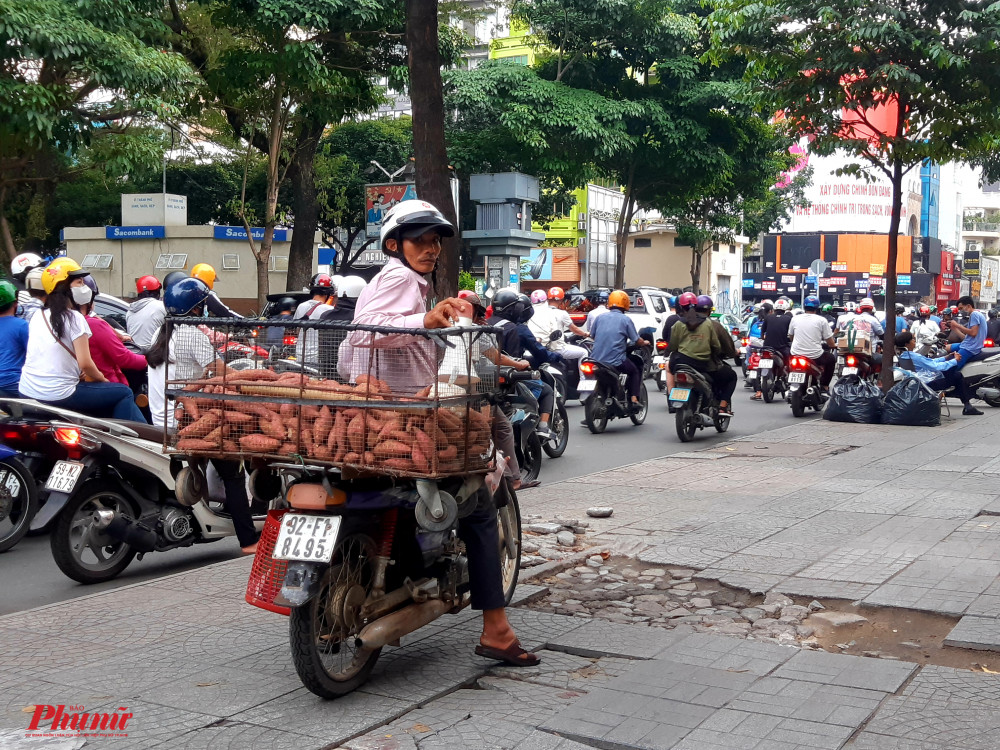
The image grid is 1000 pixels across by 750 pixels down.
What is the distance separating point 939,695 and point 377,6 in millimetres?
19354

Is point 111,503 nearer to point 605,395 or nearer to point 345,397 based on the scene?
point 345,397

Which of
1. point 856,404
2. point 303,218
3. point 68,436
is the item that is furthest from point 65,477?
point 303,218

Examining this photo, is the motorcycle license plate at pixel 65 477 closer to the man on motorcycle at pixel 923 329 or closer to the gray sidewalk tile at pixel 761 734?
the gray sidewalk tile at pixel 761 734

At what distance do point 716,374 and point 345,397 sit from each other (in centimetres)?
961

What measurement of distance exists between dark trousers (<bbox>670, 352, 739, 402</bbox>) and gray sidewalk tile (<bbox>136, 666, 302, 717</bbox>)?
9031 mm

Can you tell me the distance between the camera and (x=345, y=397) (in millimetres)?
4004

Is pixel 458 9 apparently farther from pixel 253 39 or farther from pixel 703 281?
pixel 703 281

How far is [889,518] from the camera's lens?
7.77 meters

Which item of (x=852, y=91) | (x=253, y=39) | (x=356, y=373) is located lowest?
(x=356, y=373)

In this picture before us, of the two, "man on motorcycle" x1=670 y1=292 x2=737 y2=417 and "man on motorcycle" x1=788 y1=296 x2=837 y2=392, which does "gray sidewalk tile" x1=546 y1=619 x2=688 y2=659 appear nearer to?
"man on motorcycle" x1=670 y1=292 x2=737 y2=417

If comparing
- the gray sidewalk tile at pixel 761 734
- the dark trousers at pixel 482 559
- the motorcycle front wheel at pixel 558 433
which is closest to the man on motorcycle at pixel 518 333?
the motorcycle front wheel at pixel 558 433

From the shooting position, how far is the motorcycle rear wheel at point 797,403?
15.7 meters

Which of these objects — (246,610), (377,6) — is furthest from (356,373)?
(377,6)

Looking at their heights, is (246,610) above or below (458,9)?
below
